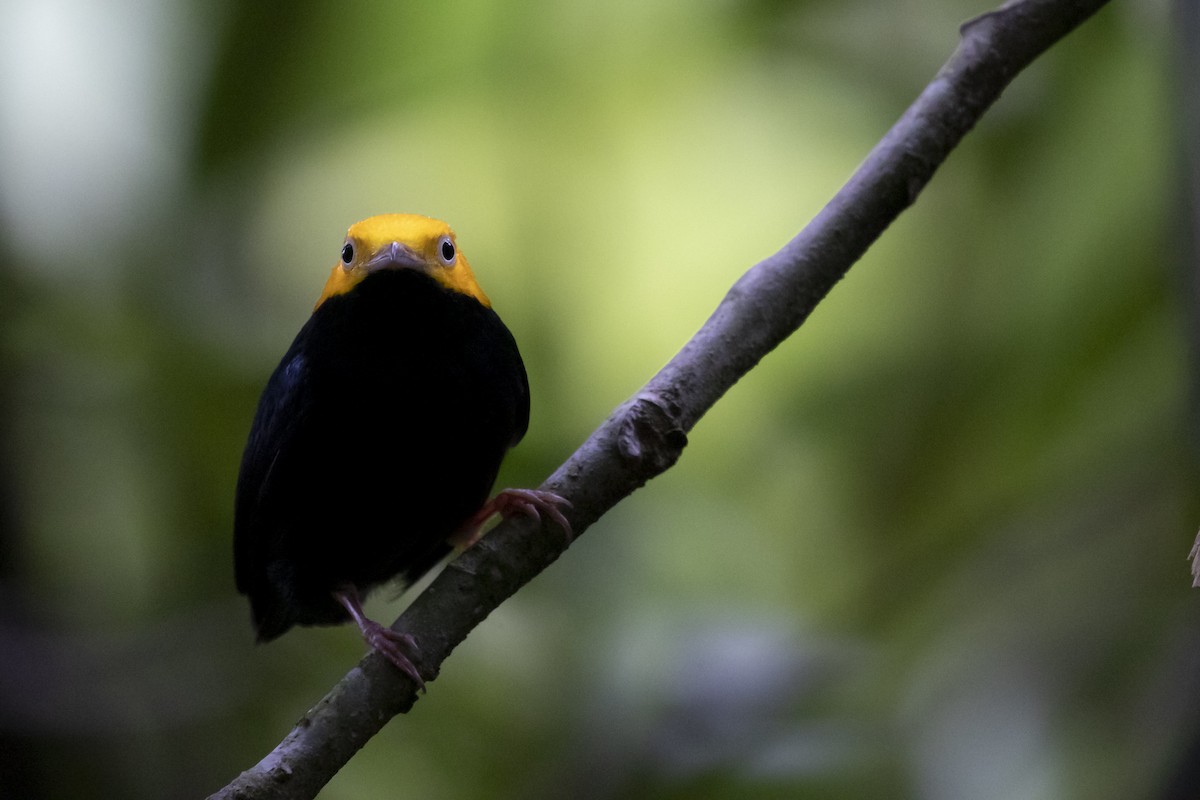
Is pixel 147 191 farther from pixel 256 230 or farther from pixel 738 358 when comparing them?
pixel 738 358

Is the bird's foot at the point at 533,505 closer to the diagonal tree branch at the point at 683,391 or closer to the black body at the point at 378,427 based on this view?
the diagonal tree branch at the point at 683,391

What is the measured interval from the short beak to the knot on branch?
54 centimetres

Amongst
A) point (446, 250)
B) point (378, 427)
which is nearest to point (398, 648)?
point (378, 427)

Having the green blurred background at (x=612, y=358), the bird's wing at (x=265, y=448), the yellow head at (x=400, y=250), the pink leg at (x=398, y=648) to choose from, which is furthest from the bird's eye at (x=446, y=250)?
the green blurred background at (x=612, y=358)

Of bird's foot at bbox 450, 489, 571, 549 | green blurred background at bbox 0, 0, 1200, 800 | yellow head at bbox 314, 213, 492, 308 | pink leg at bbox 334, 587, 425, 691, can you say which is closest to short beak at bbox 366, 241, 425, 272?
yellow head at bbox 314, 213, 492, 308

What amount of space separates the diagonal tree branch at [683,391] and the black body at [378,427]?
312 mm

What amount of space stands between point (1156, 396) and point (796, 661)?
1.39m

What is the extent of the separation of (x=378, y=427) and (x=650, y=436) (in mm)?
541

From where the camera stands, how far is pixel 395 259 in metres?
1.83

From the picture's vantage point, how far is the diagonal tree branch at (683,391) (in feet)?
4.72

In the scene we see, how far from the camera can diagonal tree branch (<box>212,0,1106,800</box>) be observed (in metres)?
1.44

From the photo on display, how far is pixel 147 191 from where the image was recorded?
3.37 meters

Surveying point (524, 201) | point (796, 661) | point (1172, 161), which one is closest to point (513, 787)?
point (796, 661)

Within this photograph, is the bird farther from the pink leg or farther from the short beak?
the pink leg
